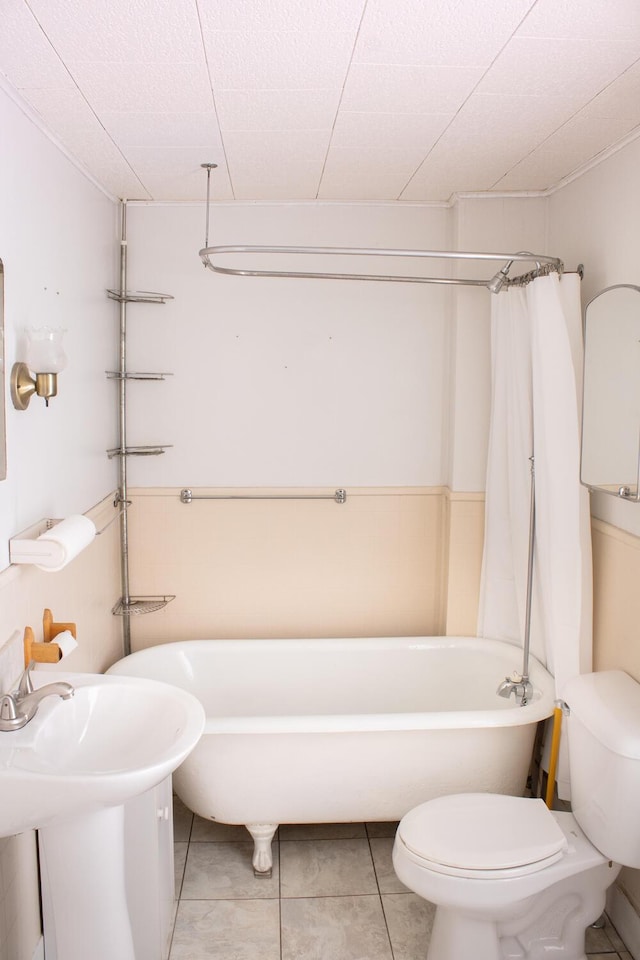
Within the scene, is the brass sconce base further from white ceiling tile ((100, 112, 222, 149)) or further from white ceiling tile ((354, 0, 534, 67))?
white ceiling tile ((354, 0, 534, 67))

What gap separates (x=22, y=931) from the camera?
6.93ft

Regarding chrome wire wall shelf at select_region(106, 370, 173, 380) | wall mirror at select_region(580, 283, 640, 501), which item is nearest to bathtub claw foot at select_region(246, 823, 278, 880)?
wall mirror at select_region(580, 283, 640, 501)

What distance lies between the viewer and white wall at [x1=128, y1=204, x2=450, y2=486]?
3312 mm

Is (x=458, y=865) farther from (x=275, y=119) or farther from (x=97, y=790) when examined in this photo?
(x=275, y=119)

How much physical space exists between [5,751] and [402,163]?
2.22 metres

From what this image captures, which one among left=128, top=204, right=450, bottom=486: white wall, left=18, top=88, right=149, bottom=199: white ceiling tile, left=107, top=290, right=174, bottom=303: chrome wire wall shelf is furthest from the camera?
left=128, top=204, right=450, bottom=486: white wall

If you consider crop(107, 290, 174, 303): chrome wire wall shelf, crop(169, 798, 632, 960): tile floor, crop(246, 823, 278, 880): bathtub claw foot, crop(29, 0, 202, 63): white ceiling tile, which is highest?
crop(29, 0, 202, 63): white ceiling tile

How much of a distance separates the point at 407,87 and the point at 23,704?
5.95 ft

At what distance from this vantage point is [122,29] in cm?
168

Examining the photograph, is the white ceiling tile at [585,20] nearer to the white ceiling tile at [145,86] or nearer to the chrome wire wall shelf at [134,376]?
the white ceiling tile at [145,86]

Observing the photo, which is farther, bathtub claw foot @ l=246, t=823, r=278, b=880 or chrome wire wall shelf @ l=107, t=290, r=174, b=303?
chrome wire wall shelf @ l=107, t=290, r=174, b=303

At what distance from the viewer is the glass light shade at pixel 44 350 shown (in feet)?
6.67

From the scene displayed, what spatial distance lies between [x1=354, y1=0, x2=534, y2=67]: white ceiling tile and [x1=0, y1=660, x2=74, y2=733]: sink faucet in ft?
5.36

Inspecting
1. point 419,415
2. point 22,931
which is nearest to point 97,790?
point 22,931
